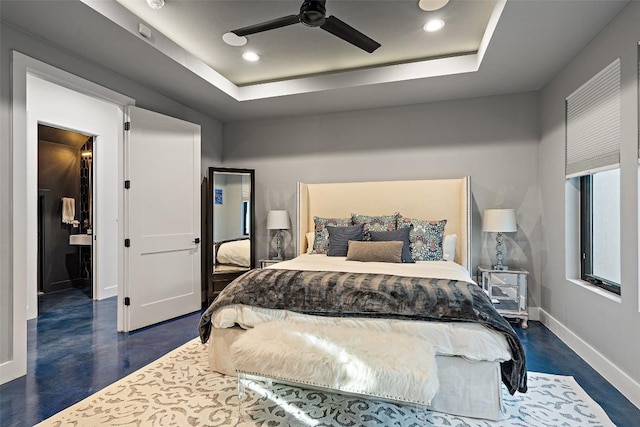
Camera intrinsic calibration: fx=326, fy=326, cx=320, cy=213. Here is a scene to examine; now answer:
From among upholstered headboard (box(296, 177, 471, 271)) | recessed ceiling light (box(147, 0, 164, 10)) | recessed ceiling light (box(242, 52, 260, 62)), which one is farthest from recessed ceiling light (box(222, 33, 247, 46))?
upholstered headboard (box(296, 177, 471, 271))

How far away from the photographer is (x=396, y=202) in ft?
14.1

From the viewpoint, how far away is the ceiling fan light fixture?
3.11 m

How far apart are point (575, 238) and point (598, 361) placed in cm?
115

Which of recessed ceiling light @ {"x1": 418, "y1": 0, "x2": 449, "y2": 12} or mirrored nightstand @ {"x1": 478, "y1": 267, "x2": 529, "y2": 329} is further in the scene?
mirrored nightstand @ {"x1": 478, "y1": 267, "x2": 529, "y2": 329}

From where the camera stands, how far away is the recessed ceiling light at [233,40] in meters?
3.11

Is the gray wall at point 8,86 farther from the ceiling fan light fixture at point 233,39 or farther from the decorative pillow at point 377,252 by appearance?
the decorative pillow at point 377,252

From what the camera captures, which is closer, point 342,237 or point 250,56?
point 250,56

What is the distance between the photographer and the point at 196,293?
433 cm

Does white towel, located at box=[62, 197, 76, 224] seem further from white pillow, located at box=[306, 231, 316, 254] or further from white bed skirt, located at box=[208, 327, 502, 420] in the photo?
white bed skirt, located at box=[208, 327, 502, 420]

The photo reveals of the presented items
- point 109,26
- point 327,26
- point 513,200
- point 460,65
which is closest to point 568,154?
point 513,200

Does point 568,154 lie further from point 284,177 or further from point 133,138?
point 133,138

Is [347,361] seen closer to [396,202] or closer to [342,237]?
[342,237]

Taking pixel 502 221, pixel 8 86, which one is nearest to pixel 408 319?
pixel 502 221

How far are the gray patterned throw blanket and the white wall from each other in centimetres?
101
